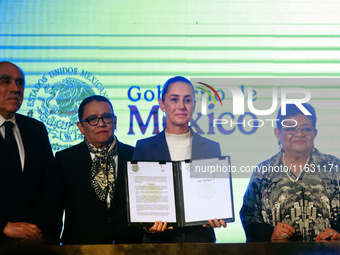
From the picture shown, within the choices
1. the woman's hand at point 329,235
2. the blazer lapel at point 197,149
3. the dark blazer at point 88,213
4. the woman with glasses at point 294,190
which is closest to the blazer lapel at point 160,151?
the blazer lapel at point 197,149

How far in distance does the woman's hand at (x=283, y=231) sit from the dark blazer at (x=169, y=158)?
387mm

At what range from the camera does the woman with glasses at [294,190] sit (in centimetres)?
220

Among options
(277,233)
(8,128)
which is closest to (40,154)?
(8,128)

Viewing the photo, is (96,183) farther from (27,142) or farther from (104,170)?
(27,142)

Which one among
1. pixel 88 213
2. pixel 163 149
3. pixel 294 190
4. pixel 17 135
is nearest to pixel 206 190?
pixel 163 149

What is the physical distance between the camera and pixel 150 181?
2.17 m

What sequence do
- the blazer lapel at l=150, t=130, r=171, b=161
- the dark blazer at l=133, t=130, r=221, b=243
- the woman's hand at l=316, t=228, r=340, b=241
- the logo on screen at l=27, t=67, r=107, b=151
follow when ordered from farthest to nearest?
the logo on screen at l=27, t=67, r=107, b=151, the blazer lapel at l=150, t=130, r=171, b=161, the dark blazer at l=133, t=130, r=221, b=243, the woman's hand at l=316, t=228, r=340, b=241

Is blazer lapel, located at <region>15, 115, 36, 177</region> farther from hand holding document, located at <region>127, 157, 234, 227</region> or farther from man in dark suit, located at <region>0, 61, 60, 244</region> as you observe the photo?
hand holding document, located at <region>127, 157, 234, 227</region>

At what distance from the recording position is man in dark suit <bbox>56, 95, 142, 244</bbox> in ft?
7.84

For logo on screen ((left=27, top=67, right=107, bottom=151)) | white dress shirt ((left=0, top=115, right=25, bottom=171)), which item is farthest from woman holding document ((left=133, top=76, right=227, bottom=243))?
logo on screen ((left=27, top=67, right=107, bottom=151))

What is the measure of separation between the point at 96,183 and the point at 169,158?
497mm

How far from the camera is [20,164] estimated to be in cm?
231

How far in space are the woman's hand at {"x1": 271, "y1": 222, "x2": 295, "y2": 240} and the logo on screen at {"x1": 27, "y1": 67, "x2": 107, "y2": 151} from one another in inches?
79.1

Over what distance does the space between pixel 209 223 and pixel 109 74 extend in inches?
73.7
